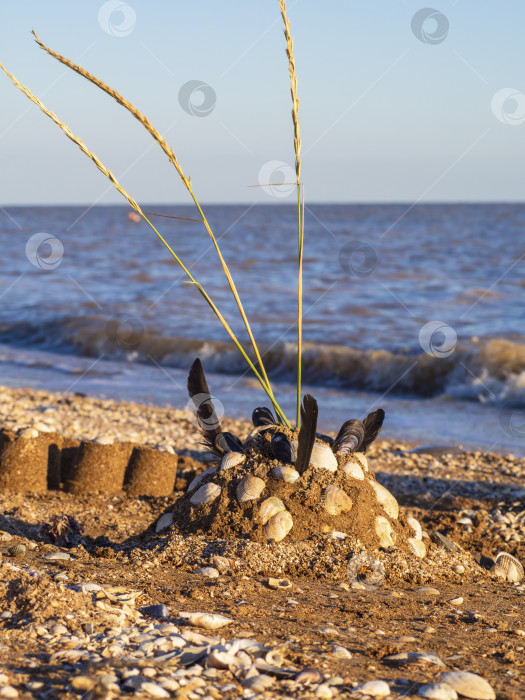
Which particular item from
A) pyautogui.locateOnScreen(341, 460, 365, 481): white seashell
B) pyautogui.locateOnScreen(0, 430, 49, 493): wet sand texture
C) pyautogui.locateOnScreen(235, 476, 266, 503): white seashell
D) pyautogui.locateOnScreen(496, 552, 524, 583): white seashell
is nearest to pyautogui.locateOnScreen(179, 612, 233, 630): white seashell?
pyautogui.locateOnScreen(235, 476, 266, 503): white seashell

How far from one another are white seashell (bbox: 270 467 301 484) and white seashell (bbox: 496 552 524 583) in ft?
3.94

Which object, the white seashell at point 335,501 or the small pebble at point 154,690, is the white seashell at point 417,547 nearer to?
the white seashell at point 335,501

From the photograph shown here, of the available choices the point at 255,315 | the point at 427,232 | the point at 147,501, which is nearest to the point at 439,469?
the point at 147,501

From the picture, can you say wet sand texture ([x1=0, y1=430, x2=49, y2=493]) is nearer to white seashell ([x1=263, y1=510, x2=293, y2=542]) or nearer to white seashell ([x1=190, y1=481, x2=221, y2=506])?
white seashell ([x1=190, y1=481, x2=221, y2=506])

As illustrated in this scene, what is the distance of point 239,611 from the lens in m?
2.74

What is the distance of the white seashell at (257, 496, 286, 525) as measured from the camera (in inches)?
134

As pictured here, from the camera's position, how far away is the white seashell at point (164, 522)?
3648 mm

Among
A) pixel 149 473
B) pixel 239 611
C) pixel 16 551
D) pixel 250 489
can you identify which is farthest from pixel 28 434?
pixel 239 611

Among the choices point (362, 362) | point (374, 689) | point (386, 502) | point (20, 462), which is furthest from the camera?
point (362, 362)

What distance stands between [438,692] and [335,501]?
4.44ft

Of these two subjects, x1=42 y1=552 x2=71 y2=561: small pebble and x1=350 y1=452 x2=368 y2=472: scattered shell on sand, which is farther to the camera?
x1=350 y1=452 x2=368 y2=472: scattered shell on sand

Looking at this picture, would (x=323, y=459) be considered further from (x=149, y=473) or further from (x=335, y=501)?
(x=149, y=473)

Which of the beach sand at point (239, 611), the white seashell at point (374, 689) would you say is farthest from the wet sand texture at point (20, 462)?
the white seashell at point (374, 689)

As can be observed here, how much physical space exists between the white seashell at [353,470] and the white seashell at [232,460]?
1.65ft
